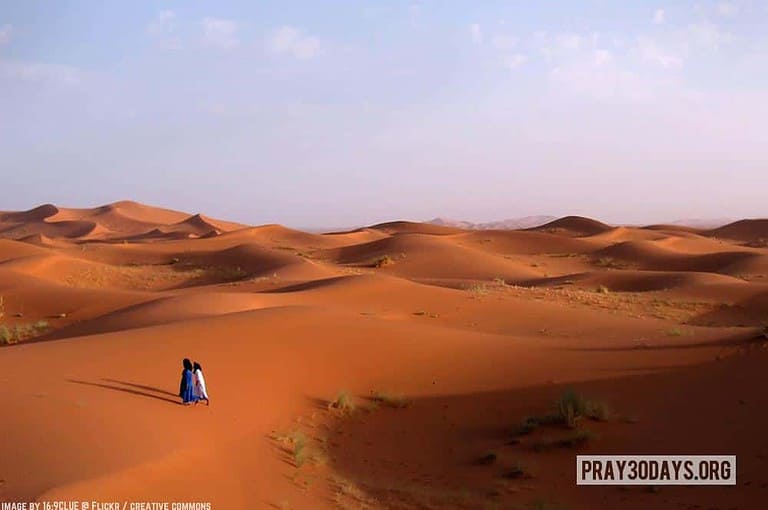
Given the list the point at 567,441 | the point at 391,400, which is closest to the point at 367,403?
the point at 391,400

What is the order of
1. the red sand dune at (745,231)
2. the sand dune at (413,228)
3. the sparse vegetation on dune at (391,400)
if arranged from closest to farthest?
the sparse vegetation on dune at (391,400), the red sand dune at (745,231), the sand dune at (413,228)

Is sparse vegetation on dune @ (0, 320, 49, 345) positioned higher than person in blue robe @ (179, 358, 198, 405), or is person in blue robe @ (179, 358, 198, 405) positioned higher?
person in blue robe @ (179, 358, 198, 405)

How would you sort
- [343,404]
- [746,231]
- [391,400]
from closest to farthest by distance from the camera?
[343,404] < [391,400] < [746,231]

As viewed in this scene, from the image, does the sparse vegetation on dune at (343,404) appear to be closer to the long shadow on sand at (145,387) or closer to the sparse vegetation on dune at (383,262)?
the long shadow on sand at (145,387)

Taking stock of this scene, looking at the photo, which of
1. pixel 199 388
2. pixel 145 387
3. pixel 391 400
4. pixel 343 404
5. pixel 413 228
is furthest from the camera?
pixel 413 228

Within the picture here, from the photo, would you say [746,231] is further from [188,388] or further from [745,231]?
[188,388]

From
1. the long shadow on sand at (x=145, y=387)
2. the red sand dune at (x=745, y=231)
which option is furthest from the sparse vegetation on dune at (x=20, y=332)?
the red sand dune at (x=745, y=231)

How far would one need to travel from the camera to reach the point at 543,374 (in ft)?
37.8

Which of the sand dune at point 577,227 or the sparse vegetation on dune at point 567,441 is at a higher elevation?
the sand dune at point 577,227

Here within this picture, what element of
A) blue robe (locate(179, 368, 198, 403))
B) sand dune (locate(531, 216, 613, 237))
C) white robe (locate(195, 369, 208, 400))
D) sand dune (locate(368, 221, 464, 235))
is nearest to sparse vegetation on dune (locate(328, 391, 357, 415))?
white robe (locate(195, 369, 208, 400))

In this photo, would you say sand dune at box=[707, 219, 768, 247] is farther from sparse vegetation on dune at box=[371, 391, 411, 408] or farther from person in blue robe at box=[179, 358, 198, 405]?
person in blue robe at box=[179, 358, 198, 405]

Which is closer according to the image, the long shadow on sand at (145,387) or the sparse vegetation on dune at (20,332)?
the long shadow on sand at (145,387)

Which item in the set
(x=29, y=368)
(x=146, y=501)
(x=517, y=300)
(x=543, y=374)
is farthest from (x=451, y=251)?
(x=146, y=501)

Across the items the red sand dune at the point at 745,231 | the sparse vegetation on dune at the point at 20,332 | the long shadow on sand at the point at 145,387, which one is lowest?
the sparse vegetation on dune at the point at 20,332
